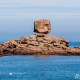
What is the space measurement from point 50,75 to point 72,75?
3.45 m

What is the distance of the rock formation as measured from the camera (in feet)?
311

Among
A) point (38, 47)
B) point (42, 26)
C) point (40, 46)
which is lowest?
point (38, 47)

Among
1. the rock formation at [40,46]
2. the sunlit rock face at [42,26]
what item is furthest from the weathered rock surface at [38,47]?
the sunlit rock face at [42,26]

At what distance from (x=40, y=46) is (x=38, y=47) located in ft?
2.90

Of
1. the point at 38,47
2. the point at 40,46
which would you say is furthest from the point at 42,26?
the point at 38,47

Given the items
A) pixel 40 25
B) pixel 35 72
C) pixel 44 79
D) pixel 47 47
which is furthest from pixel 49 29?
pixel 44 79

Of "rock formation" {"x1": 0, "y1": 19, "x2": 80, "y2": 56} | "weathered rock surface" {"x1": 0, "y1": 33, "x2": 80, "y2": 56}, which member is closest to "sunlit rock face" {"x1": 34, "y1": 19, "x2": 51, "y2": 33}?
"rock formation" {"x1": 0, "y1": 19, "x2": 80, "y2": 56}

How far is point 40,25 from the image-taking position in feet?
341

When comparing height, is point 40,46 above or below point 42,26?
below

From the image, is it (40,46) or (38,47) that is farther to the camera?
(40,46)

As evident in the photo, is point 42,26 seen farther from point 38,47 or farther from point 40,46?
point 38,47

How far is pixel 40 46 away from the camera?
96062 millimetres

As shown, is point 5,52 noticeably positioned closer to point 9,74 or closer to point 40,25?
point 40,25

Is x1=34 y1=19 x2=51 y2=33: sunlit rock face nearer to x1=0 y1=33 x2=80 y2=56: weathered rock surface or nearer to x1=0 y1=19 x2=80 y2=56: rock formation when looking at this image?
x1=0 y1=19 x2=80 y2=56: rock formation
